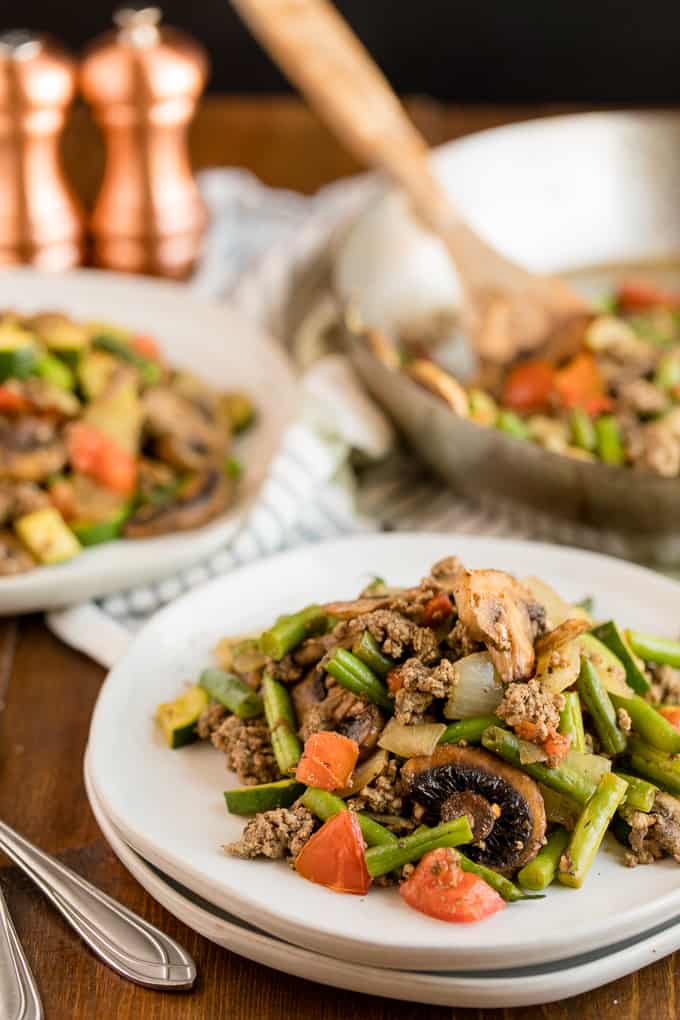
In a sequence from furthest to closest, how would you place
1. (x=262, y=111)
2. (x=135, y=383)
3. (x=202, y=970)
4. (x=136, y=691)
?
(x=262, y=111)
(x=135, y=383)
(x=136, y=691)
(x=202, y=970)

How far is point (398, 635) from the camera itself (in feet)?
7.11

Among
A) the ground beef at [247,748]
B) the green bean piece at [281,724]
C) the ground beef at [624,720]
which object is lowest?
the ground beef at [247,748]

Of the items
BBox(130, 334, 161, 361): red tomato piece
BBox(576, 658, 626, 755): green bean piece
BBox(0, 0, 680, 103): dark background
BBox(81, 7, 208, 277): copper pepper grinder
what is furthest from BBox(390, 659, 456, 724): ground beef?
BBox(0, 0, 680, 103): dark background

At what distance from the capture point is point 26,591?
2.78 meters

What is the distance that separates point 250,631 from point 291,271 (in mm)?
1881

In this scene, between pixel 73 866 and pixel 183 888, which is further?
pixel 73 866

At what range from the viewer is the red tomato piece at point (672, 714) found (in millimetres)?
2242

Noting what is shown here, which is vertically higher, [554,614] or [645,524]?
[554,614]

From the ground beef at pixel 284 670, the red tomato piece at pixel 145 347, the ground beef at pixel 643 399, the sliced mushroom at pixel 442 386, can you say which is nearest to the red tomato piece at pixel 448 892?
the ground beef at pixel 284 670

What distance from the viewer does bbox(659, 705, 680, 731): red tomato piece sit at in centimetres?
224

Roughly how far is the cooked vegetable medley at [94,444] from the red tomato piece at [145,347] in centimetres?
9

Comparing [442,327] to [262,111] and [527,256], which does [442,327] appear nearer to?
[527,256]

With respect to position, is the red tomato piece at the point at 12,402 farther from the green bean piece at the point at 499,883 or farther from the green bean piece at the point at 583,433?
the green bean piece at the point at 499,883

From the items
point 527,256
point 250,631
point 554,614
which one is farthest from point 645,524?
point 527,256
